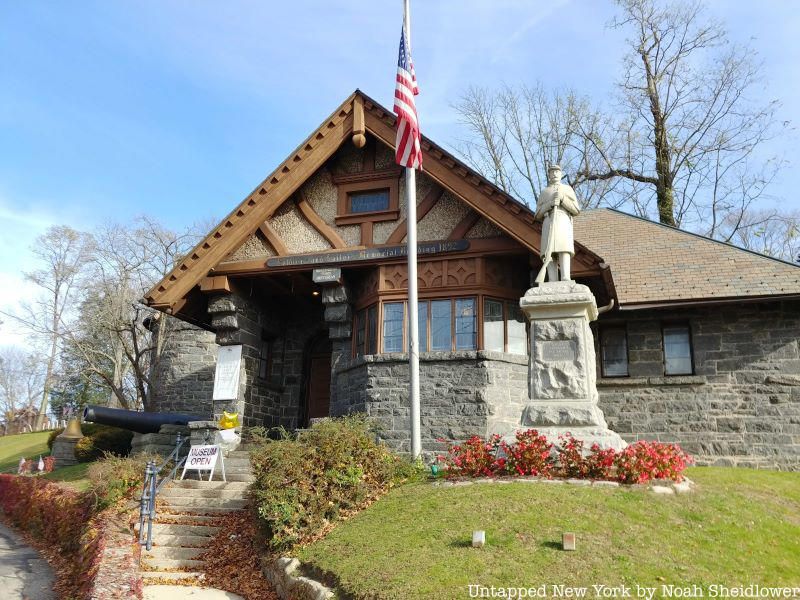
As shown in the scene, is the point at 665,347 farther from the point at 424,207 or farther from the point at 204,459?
the point at 204,459

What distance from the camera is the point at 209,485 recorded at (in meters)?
11.4

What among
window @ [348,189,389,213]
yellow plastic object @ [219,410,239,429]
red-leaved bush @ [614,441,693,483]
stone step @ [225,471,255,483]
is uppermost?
window @ [348,189,389,213]

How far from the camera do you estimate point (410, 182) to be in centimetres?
1220

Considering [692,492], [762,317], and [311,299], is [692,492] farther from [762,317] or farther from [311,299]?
[311,299]

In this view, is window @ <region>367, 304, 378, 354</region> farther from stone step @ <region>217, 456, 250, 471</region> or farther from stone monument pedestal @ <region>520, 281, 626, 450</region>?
stone monument pedestal @ <region>520, 281, 626, 450</region>

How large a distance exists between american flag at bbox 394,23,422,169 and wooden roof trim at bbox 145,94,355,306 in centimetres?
246

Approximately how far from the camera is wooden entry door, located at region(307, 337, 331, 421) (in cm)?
1627

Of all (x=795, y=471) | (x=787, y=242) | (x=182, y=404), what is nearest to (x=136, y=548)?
(x=795, y=471)

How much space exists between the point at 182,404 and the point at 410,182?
47.0 feet

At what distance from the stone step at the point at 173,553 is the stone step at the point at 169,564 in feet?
0.16

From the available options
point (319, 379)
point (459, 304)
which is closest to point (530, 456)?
point (459, 304)

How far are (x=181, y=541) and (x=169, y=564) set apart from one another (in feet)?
1.72

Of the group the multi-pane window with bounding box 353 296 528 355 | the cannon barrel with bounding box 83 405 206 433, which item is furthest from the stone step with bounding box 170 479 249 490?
the cannon barrel with bounding box 83 405 206 433

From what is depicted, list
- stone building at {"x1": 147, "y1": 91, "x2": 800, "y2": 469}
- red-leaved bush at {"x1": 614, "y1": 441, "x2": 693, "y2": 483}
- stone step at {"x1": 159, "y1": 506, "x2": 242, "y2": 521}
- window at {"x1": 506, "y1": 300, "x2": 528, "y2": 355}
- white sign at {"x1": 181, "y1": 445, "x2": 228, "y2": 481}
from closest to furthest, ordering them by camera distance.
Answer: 1. red-leaved bush at {"x1": 614, "y1": 441, "x2": 693, "y2": 483}
2. stone step at {"x1": 159, "y1": 506, "x2": 242, "y2": 521}
3. white sign at {"x1": 181, "y1": 445, "x2": 228, "y2": 481}
4. stone building at {"x1": 147, "y1": 91, "x2": 800, "y2": 469}
5. window at {"x1": 506, "y1": 300, "x2": 528, "y2": 355}
